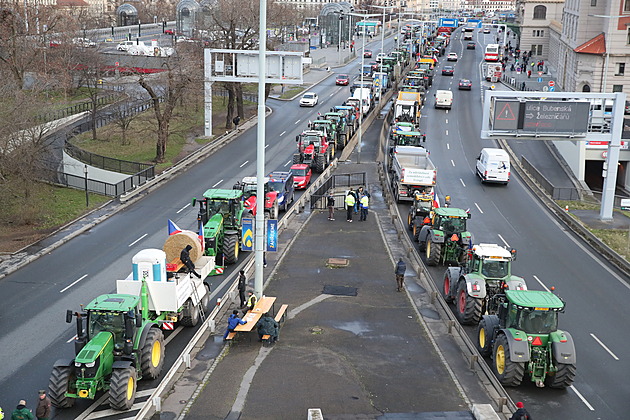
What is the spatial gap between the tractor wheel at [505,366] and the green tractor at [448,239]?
11107 mm

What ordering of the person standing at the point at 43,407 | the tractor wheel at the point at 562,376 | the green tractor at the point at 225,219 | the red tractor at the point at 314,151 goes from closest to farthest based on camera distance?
the person standing at the point at 43,407, the tractor wheel at the point at 562,376, the green tractor at the point at 225,219, the red tractor at the point at 314,151

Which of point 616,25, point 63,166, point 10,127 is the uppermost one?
point 616,25

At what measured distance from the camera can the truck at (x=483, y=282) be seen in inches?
996

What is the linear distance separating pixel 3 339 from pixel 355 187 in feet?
92.4

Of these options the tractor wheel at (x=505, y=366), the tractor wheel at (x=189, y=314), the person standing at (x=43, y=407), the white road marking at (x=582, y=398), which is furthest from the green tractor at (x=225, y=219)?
the white road marking at (x=582, y=398)

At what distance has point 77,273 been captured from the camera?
30.7 meters

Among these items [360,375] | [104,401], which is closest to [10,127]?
[104,401]

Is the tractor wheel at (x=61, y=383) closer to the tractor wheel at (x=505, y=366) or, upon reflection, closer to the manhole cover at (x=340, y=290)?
the tractor wheel at (x=505, y=366)

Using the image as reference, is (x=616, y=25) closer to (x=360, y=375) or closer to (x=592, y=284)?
(x=592, y=284)

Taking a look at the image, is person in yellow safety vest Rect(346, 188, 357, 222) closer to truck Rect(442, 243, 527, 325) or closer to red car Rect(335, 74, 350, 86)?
truck Rect(442, 243, 527, 325)

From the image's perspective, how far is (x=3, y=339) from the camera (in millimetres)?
24016

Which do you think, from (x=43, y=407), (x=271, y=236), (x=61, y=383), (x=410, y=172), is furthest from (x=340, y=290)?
(x=410, y=172)

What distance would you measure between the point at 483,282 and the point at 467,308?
1.02m

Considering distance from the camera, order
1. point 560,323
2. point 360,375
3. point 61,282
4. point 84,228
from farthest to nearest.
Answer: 1. point 84,228
2. point 61,282
3. point 560,323
4. point 360,375
